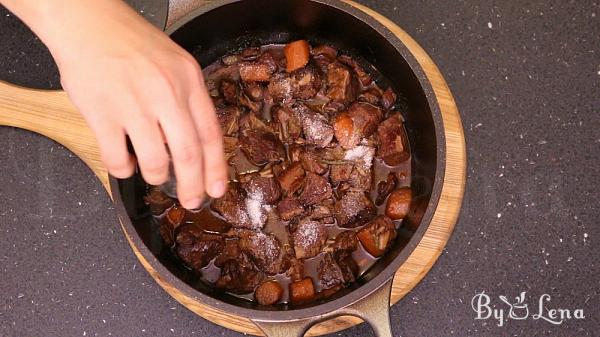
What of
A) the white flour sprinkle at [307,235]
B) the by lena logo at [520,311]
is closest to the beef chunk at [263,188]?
the white flour sprinkle at [307,235]

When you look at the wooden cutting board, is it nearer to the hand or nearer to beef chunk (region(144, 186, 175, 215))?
beef chunk (region(144, 186, 175, 215))

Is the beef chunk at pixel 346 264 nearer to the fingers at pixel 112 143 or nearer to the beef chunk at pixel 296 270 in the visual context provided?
the beef chunk at pixel 296 270

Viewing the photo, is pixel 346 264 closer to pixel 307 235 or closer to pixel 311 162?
pixel 307 235

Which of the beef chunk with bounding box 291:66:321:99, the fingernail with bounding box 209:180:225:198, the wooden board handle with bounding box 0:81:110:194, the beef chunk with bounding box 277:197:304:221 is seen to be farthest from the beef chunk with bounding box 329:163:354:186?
the wooden board handle with bounding box 0:81:110:194

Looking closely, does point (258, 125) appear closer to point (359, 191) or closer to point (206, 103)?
point (359, 191)

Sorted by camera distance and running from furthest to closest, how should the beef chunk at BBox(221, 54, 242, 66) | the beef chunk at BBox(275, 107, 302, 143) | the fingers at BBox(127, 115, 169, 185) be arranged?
the beef chunk at BBox(221, 54, 242, 66), the beef chunk at BBox(275, 107, 302, 143), the fingers at BBox(127, 115, 169, 185)

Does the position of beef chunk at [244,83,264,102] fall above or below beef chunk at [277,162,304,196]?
above
